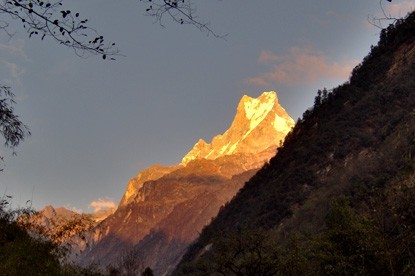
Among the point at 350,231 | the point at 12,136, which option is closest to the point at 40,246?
the point at 12,136

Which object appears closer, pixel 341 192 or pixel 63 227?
pixel 63 227

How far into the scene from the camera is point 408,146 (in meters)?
71.1

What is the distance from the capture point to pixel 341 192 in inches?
2923

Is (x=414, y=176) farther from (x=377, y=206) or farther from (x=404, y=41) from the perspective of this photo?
(x=404, y=41)

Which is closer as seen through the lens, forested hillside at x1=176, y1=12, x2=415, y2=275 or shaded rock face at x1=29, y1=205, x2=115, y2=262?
shaded rock face at x1=29, y1=205, x2=115, y2=262

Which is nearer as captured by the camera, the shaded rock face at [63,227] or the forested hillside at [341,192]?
the shaded rock face at [63,227]

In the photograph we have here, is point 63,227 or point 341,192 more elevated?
point 63,227

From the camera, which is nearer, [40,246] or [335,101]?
[40,246]

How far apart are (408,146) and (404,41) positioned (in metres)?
53.9

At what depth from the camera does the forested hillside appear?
69.7 feet

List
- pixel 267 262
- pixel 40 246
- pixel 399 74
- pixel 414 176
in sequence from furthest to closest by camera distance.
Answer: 1. pixel 399 74
2. pixel 414 176
3. pixel 267 262
4. pixel 40 246

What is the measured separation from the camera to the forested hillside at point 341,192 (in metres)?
21.2

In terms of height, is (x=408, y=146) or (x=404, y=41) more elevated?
(x=404, y=41)

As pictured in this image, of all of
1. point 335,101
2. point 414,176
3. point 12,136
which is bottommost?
point 414,176
